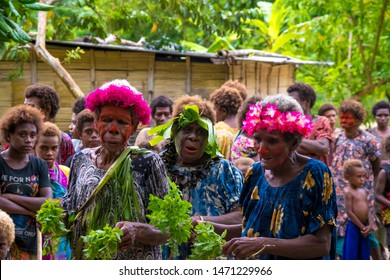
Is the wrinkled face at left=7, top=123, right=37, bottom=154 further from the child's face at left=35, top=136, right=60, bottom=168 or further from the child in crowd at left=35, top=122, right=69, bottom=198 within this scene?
the child's face at left=35, top=136, right=60, bottom=168

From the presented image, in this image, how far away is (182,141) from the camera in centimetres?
752

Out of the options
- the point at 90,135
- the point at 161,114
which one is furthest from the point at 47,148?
the point at 161,114

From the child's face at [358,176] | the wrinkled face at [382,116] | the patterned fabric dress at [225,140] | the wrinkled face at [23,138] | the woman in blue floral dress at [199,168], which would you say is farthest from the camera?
the wrinkled face at [382,116]

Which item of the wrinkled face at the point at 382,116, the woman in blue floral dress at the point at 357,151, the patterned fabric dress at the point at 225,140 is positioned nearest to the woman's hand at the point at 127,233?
the patterned fabric dress at the point at 225,140

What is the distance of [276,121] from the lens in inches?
246

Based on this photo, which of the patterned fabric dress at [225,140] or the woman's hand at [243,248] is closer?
the woman's hand at [243,248]

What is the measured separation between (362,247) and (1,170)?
5.23 meters

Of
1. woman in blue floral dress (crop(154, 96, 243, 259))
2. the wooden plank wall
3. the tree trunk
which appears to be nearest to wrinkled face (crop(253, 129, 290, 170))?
woman in blue floral dress (crop(154, 96, 243, 259))

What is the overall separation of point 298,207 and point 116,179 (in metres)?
1.11

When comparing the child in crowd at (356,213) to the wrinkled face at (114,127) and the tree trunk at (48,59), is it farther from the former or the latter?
the wrinkled face at (114,127)

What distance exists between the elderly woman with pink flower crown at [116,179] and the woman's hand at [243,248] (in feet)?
1.28

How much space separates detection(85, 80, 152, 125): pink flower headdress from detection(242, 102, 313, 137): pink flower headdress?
26.7 inches

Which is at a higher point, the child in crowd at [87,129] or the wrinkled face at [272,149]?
the wrinkled face at [272,149]

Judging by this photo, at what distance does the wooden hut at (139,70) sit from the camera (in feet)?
49.3
